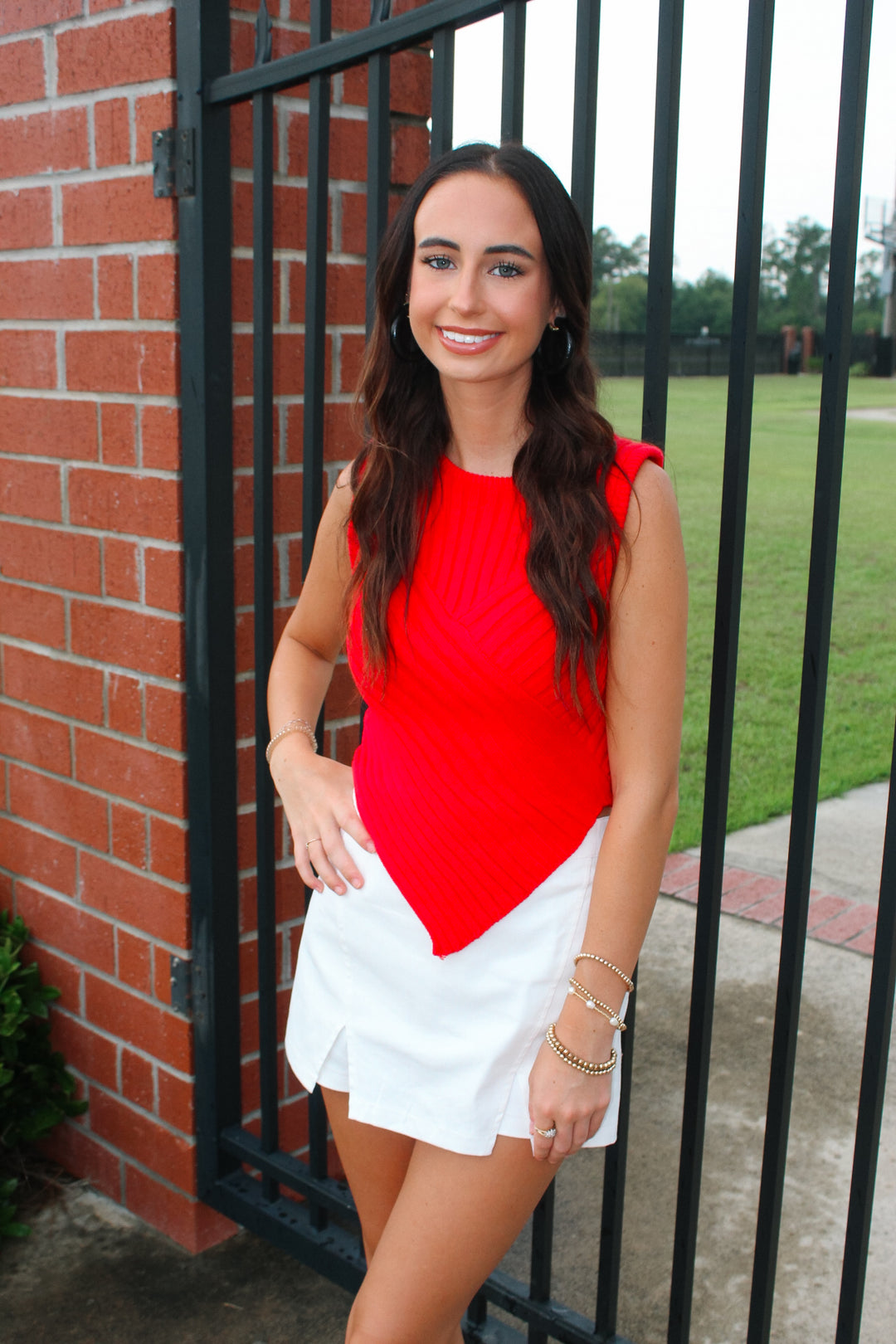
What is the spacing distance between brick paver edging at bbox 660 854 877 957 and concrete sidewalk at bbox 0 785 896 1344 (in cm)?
44

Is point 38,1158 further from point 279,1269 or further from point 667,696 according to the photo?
point 667,696

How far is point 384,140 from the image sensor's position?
2086 millimetres

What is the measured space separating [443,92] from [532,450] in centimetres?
70

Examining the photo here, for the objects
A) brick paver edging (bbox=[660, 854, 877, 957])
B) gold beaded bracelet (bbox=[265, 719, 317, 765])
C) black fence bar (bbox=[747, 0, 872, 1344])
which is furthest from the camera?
brick paver edging (bbox=[660, 854, 877, 957])

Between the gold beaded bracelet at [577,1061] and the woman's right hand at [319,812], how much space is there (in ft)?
1.16

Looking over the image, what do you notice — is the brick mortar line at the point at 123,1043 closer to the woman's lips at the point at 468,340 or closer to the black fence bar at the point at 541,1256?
the black fence bar at the point at 541,1256

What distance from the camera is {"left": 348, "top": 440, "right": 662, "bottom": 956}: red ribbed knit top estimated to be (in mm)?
1559

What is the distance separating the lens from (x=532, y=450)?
5.28 ft

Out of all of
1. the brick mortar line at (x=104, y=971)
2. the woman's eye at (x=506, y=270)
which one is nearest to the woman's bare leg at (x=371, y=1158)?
the brick mortar line at (x=104, y=971)

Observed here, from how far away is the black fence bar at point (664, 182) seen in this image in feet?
5.39

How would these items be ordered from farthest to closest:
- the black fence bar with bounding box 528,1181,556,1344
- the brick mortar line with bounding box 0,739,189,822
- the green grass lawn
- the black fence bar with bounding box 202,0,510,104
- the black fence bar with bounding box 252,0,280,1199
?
the green grass lawn
the brick mortar line with bounding box 0,739,189,822
the black fence bar with bounding box 252,0,280,1199
the black fence bar with bounding box 528,1181,556,1344
the black fence bar with bounding box 202,0,510,104

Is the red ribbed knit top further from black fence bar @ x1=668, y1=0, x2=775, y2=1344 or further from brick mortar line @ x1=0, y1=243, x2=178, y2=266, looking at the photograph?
brick mortar line @ x1=0, y1=243, x2=178, y2=266

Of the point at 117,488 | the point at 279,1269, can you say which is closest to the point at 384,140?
the point at 117,488

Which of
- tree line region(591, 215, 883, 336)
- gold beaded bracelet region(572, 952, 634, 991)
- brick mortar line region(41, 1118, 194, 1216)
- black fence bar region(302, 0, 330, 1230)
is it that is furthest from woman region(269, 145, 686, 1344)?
tree line region(591, 215, 883, 336)
